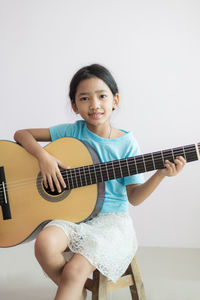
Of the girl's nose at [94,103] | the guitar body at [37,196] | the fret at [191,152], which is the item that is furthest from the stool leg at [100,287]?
the girl's nose at [94,103]

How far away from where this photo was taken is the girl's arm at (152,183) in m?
1.14

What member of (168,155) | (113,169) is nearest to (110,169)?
(113,169)

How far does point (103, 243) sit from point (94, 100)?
0.57 metres

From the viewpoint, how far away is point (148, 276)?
1709 mm

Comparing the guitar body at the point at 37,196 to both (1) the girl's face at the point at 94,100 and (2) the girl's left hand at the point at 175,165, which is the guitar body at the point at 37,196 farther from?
(2) the girl's left hand at the point at 175,165

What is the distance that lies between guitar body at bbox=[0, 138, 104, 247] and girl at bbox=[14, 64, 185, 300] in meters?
0.04

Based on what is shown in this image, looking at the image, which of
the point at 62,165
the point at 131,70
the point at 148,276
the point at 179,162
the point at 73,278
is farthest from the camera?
the point at 131,70

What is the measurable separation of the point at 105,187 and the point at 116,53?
1037 millimetres

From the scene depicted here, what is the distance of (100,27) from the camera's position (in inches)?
81.0

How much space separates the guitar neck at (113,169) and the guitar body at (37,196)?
0.10 feet

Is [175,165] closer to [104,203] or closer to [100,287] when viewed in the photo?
[104,203]

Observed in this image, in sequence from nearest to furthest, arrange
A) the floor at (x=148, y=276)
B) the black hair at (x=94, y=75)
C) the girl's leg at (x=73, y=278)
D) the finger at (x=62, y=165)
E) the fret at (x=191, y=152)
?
the girl's leg at (x=73, y=278)
the fret at (x=191, y=152)
the finger at (x=62, y=165)
the black hair at (x=94, y=75)
the floor at (x=148, y=276)

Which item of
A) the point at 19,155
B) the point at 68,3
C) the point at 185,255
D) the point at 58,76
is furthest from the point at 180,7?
the point at 185,255

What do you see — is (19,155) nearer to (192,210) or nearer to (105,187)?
(105,187)
